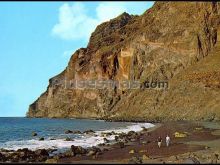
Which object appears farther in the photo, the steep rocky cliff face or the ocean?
the steep rocky cliff face

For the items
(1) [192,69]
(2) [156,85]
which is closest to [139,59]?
(2) [156,85]

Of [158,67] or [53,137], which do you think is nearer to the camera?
[53,137]

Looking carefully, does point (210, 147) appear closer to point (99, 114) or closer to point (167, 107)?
point (167, 107)

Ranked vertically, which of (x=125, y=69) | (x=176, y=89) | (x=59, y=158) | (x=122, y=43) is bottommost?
(x=59, y=158)

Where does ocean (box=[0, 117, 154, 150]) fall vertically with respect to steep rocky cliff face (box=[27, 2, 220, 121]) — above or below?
below

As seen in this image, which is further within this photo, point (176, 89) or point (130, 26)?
point (130, 26)

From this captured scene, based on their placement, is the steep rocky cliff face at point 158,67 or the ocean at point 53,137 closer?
the ocean at point 53,137

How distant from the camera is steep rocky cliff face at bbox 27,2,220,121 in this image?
102438mm

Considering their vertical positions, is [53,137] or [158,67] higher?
[158,67]

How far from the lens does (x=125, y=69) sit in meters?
144

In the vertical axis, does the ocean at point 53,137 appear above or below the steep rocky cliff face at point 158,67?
below

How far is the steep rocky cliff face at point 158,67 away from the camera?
10244cm

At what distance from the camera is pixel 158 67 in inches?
4951

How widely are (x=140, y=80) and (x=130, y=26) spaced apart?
106ft
